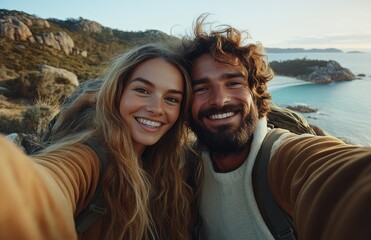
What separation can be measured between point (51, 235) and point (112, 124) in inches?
55.9

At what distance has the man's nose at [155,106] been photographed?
1.98 metres

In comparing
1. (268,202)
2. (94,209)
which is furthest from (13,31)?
(268,202)

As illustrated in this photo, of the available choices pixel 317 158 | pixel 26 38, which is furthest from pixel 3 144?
pixel 26 38

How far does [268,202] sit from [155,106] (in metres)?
1.07

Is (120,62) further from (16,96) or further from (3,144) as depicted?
(16,96)

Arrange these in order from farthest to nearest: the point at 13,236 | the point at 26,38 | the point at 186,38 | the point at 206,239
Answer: the point at 26,38, the point at 186,38, the point at 206,239, the point at 13,236

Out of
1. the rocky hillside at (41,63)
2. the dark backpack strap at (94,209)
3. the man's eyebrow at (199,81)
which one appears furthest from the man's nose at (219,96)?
the dark backpack strap at (94,209)

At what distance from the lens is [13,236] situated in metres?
0.47

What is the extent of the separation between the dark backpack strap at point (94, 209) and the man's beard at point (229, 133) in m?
0.94

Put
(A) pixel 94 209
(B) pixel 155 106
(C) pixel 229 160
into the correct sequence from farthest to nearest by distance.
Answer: (C) pixel 229 160, (B) pixel 155 106, (A) pixel 94 209

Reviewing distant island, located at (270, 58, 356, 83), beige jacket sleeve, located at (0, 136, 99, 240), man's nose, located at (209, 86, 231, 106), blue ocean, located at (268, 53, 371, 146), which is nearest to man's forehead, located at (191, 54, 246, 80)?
man's nose, located at (209, 86, 231, 106)

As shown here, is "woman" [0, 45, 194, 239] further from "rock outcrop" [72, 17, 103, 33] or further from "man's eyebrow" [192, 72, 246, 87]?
"rock outcrop" [72, 17, 103, 33]

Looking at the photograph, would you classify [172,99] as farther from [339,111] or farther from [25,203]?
[339,111]

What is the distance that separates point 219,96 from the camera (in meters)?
2.19
